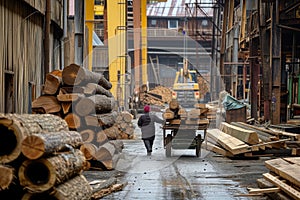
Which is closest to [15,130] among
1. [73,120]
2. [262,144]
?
[73,120]

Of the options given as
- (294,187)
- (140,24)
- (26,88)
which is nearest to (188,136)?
(26,88)

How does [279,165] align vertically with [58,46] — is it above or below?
below

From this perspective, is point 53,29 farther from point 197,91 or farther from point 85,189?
point 197,91

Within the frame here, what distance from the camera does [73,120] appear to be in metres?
13.4

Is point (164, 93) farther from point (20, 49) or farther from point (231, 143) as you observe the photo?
point (20, 49)

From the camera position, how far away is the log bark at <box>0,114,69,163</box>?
728cm

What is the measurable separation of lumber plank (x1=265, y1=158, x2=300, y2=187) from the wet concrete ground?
741 millimetres

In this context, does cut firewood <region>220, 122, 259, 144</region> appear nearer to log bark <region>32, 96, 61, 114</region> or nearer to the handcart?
the handcart

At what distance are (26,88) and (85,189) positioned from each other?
7.16 metres

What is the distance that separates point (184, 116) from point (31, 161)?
33.1ft

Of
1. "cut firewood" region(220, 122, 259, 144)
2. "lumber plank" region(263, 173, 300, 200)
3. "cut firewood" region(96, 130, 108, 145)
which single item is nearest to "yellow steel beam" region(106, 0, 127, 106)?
"cut firewood" region(220, 122, 259, 144)

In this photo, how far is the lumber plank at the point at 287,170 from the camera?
377 inches

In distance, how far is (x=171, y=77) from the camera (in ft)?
214

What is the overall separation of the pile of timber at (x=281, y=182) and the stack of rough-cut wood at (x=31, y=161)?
3584 mm
